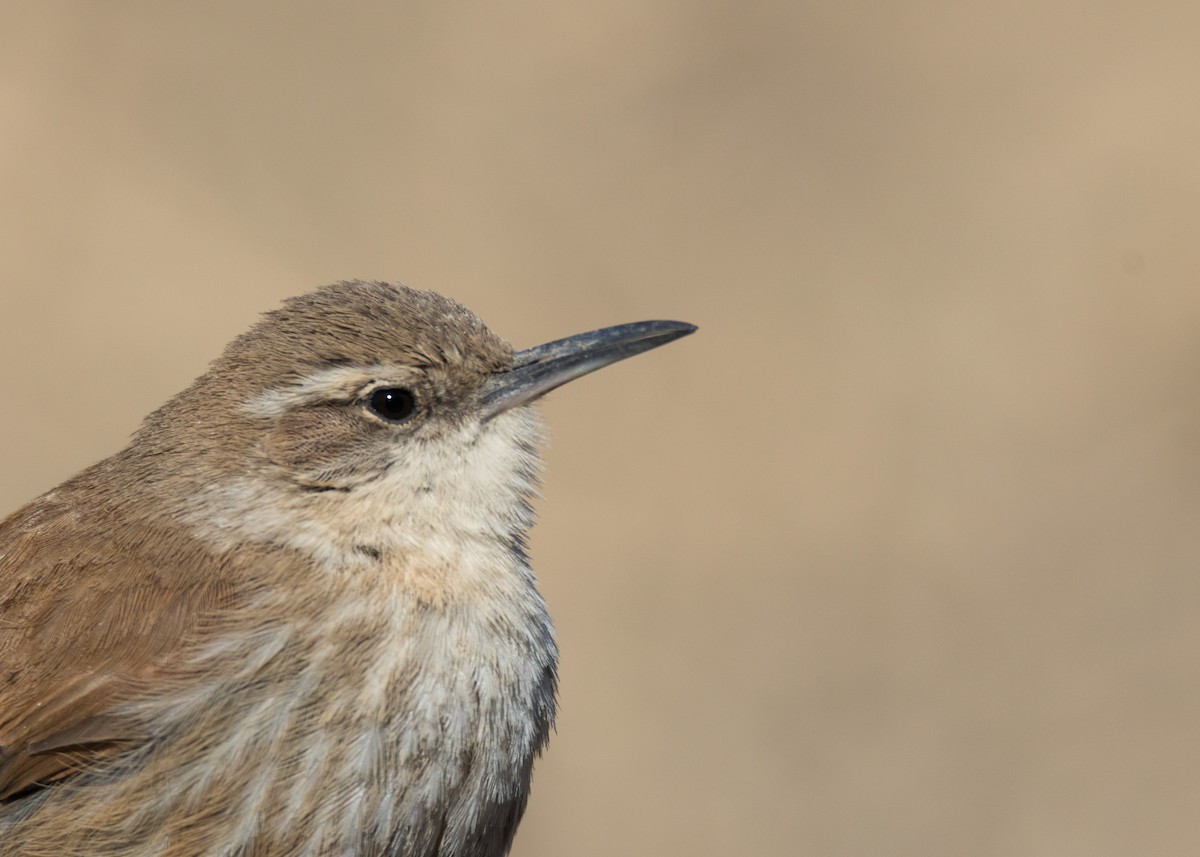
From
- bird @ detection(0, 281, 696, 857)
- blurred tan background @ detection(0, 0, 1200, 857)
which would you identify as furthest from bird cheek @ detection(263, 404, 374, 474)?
blurred tan background @ detection(0, 0, 1200, 857)

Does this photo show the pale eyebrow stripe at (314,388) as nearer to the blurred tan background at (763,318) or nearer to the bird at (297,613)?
the bird at (297,613)

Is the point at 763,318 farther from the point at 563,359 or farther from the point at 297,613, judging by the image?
the point at 297,613

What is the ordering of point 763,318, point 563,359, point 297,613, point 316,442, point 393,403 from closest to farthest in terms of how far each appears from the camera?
point 297,613
point 316,442
point 393,403
point 563,359
point 763,318

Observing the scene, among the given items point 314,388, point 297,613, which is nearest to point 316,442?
point 314,388

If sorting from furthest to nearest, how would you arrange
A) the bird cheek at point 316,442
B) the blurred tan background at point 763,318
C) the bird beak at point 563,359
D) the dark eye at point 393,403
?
the blurred tan background at point 763,318 < the bird beak at point 563,359 < the dark eye at point 393,403 < the bird cheek at point 316,442

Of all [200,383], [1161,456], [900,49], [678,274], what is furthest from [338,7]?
[200,383]

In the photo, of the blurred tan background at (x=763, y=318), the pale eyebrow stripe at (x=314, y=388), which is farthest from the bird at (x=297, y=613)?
the blurred tan background at (x=763, y=318)
